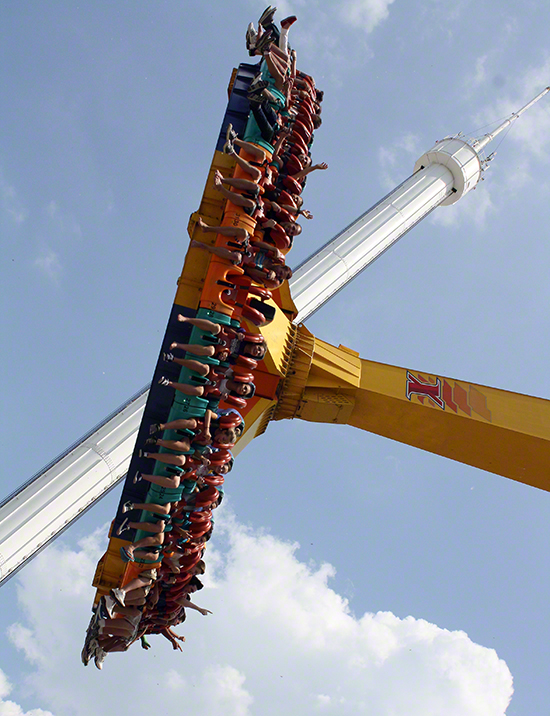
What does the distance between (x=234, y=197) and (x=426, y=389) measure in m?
3.98

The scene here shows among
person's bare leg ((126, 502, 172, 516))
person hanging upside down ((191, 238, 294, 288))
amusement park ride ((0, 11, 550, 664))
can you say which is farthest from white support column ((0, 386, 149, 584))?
person hanging upside down ((191, 238, 294, 288))

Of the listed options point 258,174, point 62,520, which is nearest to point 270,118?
point 258,174

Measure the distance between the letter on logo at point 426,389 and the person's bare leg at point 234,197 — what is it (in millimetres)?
3625

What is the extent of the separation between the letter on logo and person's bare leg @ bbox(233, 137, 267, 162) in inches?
154

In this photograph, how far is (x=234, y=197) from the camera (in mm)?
6715

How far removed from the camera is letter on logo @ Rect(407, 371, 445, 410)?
8172 millimetres

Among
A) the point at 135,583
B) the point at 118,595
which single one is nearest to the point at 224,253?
the point at 135,583

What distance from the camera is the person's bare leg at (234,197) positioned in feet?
21.9

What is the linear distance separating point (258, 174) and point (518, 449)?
200 inches

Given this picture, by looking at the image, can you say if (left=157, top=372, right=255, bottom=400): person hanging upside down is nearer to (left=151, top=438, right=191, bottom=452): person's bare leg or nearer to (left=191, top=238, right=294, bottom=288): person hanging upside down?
(left=151, top=438, right=191, bottom=452): person's bare leg

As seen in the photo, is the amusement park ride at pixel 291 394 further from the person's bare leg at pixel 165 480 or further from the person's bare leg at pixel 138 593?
the person's bare leg at pixel 138 593

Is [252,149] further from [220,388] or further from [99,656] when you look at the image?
[99,656]

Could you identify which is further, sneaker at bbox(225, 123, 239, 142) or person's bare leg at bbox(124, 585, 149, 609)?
person's bare leg at bbox(124, 585, 149, 609)

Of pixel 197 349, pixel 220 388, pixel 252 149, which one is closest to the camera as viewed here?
pixel 197 349
